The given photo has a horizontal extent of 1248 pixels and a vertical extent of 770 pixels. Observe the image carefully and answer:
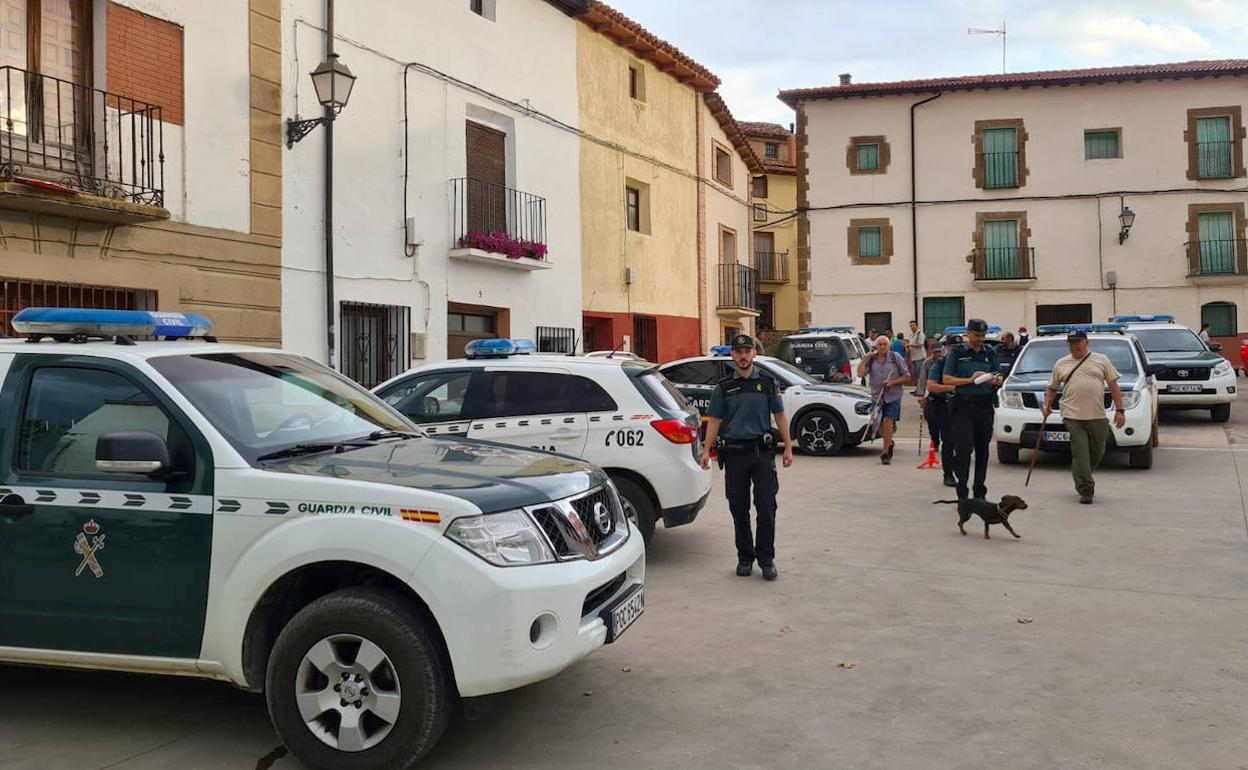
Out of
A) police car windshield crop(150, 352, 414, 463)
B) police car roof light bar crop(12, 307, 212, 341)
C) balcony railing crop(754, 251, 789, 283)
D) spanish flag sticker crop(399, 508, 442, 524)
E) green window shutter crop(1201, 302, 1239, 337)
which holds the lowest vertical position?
spanish flag sticker crop(399, 508, 442, 524)

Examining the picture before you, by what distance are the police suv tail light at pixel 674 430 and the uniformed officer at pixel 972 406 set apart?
351 centimetres

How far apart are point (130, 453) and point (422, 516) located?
1202 millimetres

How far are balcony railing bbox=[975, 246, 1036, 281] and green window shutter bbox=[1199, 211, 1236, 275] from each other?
5029 millimetres

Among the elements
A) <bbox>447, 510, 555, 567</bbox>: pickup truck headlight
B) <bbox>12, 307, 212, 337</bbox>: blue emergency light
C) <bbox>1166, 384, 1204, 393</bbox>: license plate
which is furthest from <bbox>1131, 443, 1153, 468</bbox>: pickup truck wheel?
<bbox>12, 307, 212, 337</bbox>: blue emergency light

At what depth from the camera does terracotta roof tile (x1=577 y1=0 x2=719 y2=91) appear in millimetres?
19781

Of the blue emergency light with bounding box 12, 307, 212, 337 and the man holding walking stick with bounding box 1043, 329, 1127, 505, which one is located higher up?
the blue emergency light with bounding box 12, 307, 212, 337

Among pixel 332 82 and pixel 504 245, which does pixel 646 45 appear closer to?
pixel 504 245

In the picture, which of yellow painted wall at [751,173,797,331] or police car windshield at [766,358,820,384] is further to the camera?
yellow painted wall at [751,173,797,331]

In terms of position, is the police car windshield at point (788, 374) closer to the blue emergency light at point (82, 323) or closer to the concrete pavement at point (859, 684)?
the concrete pavement at point (859, 684)

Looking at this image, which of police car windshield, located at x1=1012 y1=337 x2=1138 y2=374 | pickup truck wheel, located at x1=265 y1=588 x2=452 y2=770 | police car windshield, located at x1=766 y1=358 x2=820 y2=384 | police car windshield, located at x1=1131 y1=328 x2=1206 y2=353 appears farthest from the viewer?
police car windshield, located at x1=1131 y1=328 x2=1206 y2=353

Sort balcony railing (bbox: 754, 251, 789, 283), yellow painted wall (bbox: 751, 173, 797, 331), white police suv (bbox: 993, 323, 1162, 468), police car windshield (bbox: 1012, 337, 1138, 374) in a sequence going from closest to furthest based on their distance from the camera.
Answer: white police suv (bbox: 993, 323, 1162, 468) < police car windshield (bbox: 1012, 337, 1138, 374) < balcony railing (bbox: 754, 251, 789, 283) < yellow painted wall (bbox: 751, 173, 797, 331)

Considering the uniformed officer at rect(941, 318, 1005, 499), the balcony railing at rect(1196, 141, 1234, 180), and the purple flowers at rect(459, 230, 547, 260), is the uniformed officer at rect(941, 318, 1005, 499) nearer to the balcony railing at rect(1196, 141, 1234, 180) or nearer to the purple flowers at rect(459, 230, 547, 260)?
the purple flowers at rect(459, 230, 547, 260)

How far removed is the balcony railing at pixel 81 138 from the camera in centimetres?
988

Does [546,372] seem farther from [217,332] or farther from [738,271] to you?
[738,271]
